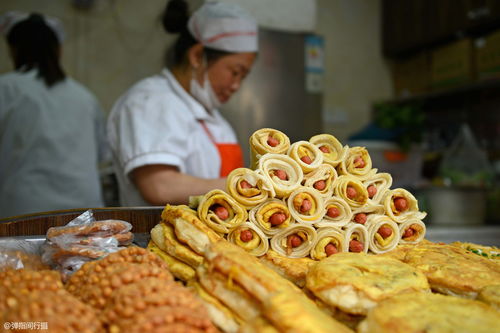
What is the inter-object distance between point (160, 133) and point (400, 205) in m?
1.23

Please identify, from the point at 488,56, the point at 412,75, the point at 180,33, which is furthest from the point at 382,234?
the point at 412,75

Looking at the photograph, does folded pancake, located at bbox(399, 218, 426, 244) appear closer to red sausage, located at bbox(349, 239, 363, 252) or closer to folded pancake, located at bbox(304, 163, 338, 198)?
red sausage, located at bbox(349, 239, 363, 252)

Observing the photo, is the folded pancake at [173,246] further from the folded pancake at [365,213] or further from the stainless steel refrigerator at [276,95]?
the stainless steel refrigerator at [276,95]

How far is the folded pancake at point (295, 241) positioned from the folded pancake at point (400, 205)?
0.91 feet

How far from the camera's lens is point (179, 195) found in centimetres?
202

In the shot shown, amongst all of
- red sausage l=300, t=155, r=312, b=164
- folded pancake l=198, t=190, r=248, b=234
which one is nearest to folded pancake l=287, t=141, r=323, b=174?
red sausage l=300, t=155, r=312, b=164

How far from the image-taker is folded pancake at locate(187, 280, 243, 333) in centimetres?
81

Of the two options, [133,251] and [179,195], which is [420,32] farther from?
[133,251]

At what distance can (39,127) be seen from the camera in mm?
2945

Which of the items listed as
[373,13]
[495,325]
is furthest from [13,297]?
[373,13]

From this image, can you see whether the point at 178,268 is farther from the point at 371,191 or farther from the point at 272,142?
the point at 371,191

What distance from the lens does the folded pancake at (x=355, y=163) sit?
1.32 meters

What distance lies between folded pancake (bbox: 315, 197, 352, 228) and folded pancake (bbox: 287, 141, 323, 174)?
11cm

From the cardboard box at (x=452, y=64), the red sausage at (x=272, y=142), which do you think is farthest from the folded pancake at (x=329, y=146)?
the cardboard box at (x=452, y=64)
